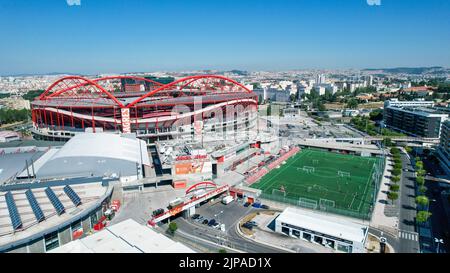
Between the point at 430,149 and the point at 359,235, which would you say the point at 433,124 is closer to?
the point at 430,149

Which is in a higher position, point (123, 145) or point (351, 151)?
point (123, 145)

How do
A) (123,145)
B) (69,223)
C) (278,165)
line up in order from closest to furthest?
(69,223) < (123,145) < (278,165)

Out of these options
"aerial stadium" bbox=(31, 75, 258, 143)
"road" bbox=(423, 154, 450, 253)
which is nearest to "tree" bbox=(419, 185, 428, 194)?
"road" bbox=(423, 154, 450, 253)

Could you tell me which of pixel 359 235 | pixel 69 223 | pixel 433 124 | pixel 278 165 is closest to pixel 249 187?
pixel 278 165

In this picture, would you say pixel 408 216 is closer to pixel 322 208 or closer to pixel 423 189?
pixel 423 189

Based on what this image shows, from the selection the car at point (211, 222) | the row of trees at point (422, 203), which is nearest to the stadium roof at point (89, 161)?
the car at point (211, 222)

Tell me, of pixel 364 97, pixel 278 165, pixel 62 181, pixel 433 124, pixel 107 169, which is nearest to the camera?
pixel 62 181

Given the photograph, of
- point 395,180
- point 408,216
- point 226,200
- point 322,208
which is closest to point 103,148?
point 226,200

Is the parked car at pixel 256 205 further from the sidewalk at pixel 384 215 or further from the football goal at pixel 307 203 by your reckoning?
the sidewalk at pixel 384 215
